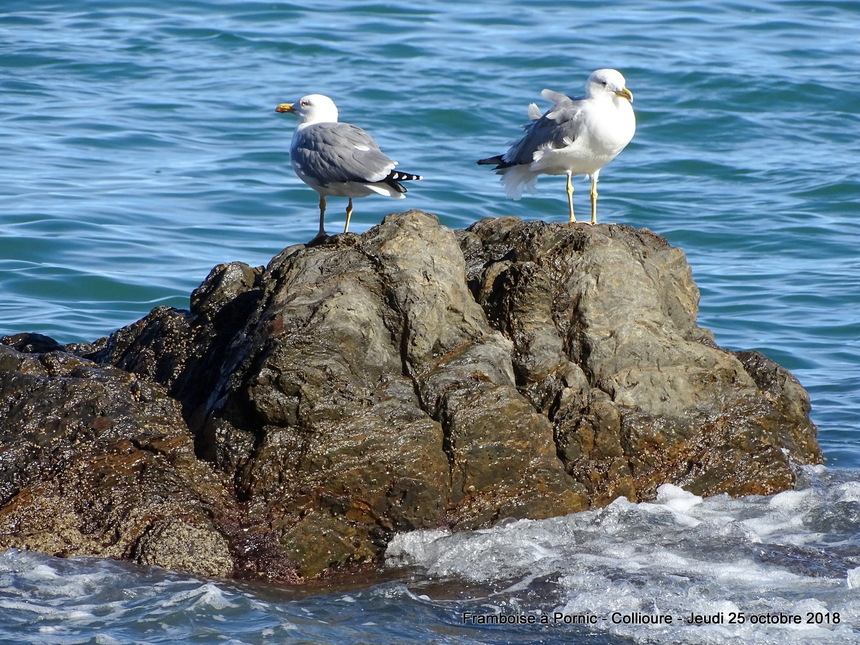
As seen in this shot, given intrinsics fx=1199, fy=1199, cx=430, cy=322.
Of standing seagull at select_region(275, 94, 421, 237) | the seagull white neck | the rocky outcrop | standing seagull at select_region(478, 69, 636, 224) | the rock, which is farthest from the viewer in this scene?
the seagull white neck

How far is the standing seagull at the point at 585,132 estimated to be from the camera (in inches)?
289

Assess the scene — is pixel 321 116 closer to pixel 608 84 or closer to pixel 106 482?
pixel 608 84

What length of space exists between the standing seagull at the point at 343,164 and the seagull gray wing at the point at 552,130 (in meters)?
1.09

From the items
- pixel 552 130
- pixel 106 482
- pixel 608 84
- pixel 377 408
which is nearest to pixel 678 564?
pixel 377 408

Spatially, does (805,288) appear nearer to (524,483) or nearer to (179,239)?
(179,239)

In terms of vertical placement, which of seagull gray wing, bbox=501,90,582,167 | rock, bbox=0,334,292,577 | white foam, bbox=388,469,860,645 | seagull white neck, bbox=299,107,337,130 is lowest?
white foam, bbox=388,469,860,645

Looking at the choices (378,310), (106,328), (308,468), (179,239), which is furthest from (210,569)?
(179,239)

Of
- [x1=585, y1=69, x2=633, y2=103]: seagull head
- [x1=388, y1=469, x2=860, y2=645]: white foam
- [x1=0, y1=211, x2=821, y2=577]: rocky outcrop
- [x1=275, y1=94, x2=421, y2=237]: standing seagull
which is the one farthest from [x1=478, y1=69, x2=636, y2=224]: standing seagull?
[x1=388, y1=469, x2=860, y2=645]: white foam

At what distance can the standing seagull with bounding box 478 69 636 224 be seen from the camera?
733 centimetres

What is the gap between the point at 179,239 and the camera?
39.0ft

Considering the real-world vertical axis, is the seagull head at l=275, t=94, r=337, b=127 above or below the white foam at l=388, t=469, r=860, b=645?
above

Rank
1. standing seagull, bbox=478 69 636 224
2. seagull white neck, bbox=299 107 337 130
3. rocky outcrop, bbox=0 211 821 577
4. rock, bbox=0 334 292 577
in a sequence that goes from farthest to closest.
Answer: seagull white neck, bbox=299 107 337 130 → standing seagull, bbox=478 69 636 224 → rocky outcrop, bbox=0 211 821 577 → rock, bbox=0 334 292 577

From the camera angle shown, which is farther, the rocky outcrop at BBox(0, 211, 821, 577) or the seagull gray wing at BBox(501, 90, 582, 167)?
the seagull gray wing at BBox(501, 90, 582, 167)

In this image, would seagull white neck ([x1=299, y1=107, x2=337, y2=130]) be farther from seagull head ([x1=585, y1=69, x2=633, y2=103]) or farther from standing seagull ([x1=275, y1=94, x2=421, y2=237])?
seagull head ([x1=585, y1=69, x2=633, y2=103])
